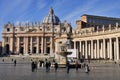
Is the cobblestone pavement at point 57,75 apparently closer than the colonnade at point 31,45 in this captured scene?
Yes

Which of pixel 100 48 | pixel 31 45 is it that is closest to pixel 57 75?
pixel 100 48

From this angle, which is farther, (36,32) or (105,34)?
(36,32)

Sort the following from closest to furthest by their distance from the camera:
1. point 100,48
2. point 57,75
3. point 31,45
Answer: point 57,75 < point 100,48 < point 31,45

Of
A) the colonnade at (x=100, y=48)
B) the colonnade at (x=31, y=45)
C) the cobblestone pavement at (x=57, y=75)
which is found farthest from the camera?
the colonnade at (x=31, y=45)

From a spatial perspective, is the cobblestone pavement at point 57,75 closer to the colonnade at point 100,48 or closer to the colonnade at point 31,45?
the colonnade at point 100,48

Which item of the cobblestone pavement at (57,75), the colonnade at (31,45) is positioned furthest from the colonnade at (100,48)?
the cobblestone pavement at (57,75)

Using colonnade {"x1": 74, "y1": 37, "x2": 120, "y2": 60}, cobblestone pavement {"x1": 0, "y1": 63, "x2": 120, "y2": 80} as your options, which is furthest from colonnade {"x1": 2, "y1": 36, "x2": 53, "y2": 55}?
cobblestone pavement {"x1": 0, "y1": 63, "x2": 120, "y2": 80}

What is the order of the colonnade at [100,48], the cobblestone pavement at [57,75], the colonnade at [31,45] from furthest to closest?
1. the colonnade at [31,45]
2. the colonnade at [100,48]
3. the cobblestone pavement at [57,75]

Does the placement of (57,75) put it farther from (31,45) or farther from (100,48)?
(31,45)

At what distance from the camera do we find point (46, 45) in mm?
170000

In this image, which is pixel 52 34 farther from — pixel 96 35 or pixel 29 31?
pixel 96 35

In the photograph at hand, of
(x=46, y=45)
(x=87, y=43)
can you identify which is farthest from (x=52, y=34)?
(x=87, y=43)

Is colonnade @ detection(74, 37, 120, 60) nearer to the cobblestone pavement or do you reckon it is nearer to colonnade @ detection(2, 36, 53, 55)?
colonnade @ detection(2, 36, 53, 55)

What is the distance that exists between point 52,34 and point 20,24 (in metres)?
20.9
